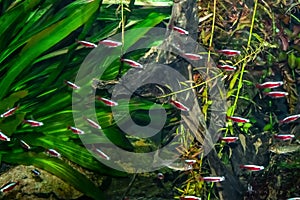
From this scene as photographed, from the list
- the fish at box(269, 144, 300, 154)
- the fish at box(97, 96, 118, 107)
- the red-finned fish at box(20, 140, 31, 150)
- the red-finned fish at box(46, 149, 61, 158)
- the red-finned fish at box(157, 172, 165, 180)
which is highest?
the fish at box(97, 96, 118, 107)

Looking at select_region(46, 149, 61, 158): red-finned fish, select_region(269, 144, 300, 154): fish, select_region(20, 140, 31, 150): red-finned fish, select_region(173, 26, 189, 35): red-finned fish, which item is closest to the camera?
select_region(173, 26, 189, 35): red-finned fish

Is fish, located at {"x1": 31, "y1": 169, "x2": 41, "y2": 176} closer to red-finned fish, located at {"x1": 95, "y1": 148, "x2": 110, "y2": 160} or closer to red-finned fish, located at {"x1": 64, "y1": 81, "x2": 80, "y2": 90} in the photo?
red-finned fish, located at {"x1": 95, "y1": 148, "x2": 110, "y2": 160}

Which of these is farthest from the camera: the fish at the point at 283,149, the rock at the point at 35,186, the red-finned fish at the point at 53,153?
the fish at the point at 283,149

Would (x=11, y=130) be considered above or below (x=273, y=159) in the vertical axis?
above

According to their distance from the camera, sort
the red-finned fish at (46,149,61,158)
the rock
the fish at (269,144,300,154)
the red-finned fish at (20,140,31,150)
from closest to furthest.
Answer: the rock < the red-finned fish at (46,149,61,158) < the red-finned fish at (20,140,31,150) < the fish at (269,144,300,154)

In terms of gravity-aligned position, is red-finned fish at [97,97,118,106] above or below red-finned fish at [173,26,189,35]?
below

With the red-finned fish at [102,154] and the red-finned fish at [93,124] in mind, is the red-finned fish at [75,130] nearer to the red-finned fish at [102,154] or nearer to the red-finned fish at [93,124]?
the red-finned fish at [93,124]

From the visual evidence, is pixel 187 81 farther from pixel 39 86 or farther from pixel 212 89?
pixel 39 86

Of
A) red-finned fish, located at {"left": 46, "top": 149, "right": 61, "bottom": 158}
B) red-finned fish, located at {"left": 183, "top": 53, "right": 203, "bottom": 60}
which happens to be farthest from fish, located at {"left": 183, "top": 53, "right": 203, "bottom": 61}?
red-finned fish, located at {"left": 46, "top": 149, "right": 61, "bottom": 158}

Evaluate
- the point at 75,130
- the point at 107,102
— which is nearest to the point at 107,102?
the point at 107,102

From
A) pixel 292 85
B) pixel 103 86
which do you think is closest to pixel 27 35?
pixel 103 86

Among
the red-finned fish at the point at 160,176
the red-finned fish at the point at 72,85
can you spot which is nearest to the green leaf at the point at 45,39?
the red-finned fish at the point at 72,85
